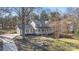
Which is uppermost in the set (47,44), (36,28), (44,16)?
(44,16)

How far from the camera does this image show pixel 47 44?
185 centimetres

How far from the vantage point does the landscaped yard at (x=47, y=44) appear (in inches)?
72.6

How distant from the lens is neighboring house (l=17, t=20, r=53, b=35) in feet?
6.04

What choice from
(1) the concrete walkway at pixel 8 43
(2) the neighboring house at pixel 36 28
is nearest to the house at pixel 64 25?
(2) the neighboring house at pixel 36 28

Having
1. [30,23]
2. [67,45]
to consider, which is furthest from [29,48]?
[67,45]

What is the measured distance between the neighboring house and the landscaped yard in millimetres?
53

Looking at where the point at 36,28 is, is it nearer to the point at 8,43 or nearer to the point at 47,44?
the point at 47,44

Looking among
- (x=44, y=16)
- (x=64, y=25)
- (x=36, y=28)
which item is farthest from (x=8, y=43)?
(x=64, y=25)

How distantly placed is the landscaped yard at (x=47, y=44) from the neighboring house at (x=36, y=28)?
53 millimetres

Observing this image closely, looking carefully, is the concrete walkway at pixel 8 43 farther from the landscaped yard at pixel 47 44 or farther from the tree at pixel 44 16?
the tree at pixel 44 16

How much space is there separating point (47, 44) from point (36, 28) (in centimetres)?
19

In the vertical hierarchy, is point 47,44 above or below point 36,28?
below
